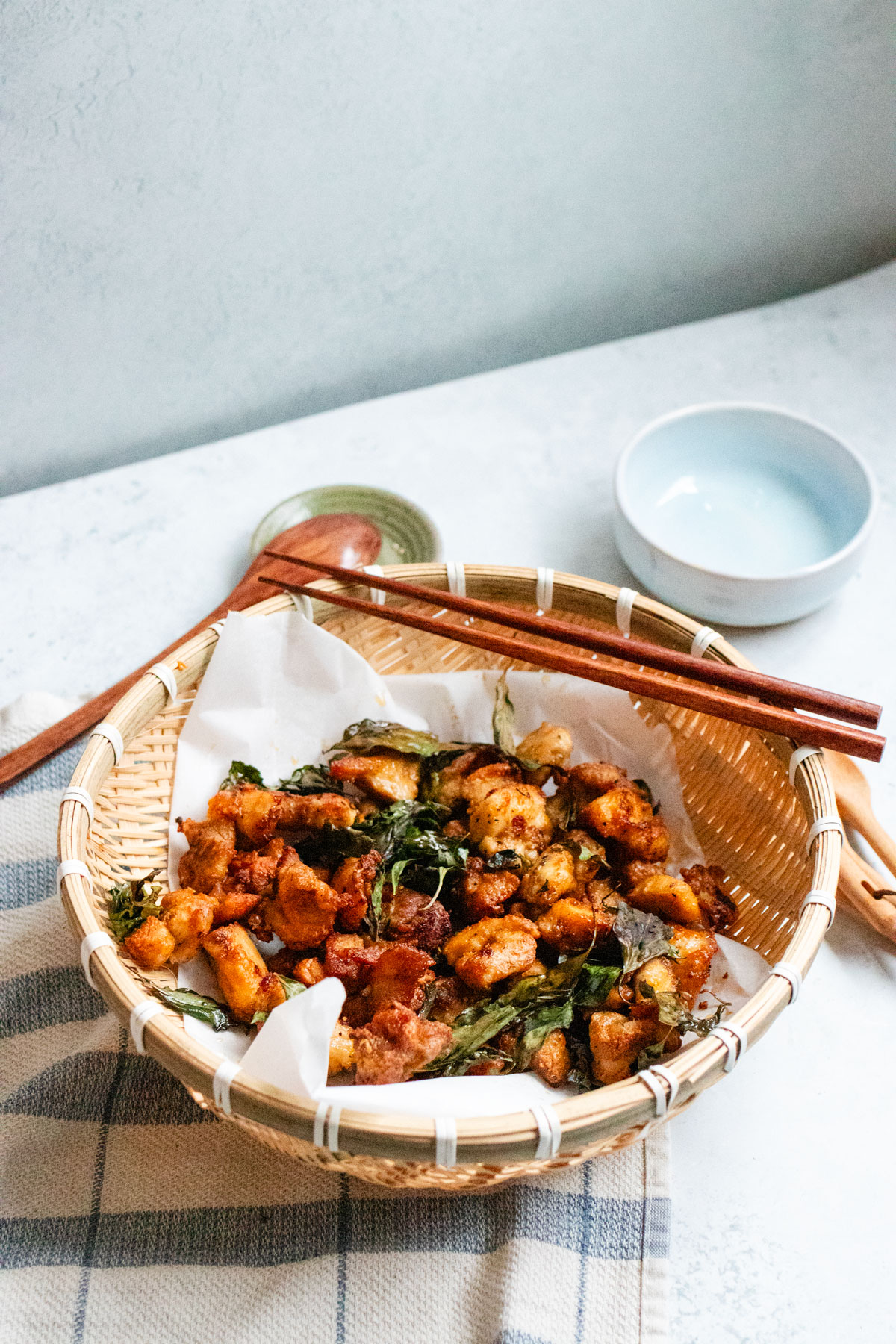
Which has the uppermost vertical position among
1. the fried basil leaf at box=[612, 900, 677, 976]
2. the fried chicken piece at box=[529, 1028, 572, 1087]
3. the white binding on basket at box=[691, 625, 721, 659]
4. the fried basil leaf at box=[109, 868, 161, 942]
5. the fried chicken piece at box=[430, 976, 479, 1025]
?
the white binding on basket at box=[691, 625, 721, 659]

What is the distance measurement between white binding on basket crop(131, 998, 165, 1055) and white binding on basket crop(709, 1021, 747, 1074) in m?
0.60

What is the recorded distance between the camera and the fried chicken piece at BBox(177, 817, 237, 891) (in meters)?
1.41

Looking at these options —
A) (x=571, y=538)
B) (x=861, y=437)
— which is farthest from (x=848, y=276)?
(x=571, y=538)

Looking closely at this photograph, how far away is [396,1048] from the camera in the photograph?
3.95 feet

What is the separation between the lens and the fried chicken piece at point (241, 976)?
4.23ft

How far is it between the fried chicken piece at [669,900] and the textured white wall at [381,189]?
1528 mm

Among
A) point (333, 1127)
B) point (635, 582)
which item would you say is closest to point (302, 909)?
point (333, 1127)

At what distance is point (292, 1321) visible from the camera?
1.21m

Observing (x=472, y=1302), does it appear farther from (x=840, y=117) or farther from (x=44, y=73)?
(x=840, y=117)

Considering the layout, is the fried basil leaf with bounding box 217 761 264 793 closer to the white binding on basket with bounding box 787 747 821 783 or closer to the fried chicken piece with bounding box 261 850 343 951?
the fried chicken piece with bounding box 261 850 343 951

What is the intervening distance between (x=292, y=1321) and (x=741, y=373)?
2.17 meters

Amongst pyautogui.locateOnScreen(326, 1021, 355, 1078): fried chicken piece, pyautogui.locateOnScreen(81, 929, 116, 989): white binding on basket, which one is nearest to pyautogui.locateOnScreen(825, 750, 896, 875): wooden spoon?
pyautogui.locateOnScreen(326, 1021, 355, 1078): fried chicken piece

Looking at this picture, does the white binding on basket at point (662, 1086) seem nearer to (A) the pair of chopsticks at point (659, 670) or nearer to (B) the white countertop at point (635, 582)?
(B) the white countertop at point (635, 582)

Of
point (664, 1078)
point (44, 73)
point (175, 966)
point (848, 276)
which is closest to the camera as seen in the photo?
point (664, 1078)
